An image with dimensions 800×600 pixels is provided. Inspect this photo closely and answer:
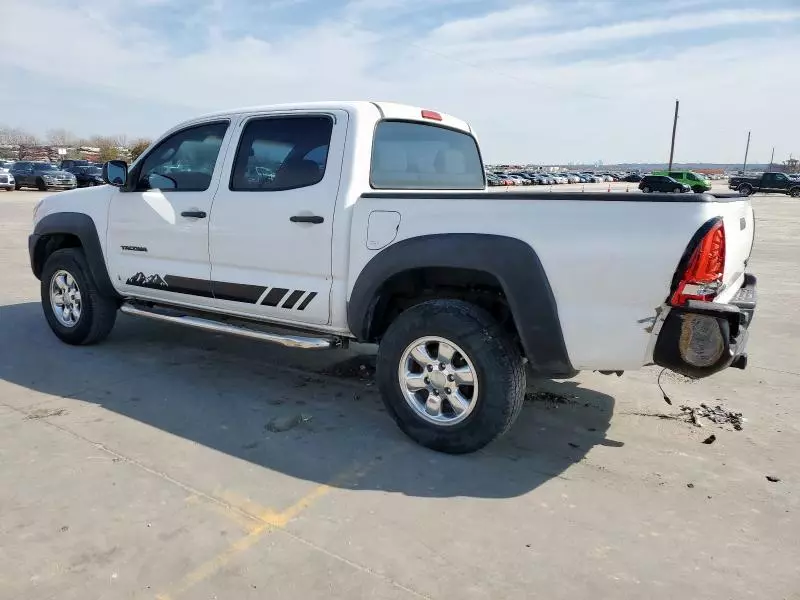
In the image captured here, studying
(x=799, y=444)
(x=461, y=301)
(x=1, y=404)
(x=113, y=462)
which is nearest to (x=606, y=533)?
(x=461, y=301)

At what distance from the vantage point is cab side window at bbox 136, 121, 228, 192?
455 cm

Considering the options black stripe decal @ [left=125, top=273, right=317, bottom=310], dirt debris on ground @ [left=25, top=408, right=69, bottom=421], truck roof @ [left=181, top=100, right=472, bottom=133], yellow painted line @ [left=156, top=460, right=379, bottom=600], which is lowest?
dirt debris on ground @ [left=25, top=408, right=69, bottom=421]

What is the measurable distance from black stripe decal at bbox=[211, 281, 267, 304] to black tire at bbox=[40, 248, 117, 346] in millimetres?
1517

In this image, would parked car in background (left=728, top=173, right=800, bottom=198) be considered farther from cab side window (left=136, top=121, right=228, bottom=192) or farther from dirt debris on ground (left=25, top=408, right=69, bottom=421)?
dirt debris on ground (left=25, top=408, right=69, bottom=421)

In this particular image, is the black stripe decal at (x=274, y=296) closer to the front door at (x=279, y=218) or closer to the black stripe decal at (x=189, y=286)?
the front door at (x=279, y=218)

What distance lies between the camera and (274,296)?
4.15 m

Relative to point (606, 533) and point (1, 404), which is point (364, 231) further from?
point (1, 404)

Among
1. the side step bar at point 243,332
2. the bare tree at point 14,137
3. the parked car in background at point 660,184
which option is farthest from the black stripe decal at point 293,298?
the bare tree at point 14,137

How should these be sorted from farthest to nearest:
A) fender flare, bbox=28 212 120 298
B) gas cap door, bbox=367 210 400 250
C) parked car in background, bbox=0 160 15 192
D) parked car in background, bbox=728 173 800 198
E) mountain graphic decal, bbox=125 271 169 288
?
parked car in background, bbox=728 173 800 198 → parked car in background, bbox=0 160 15 192 → fender flare, bbox=28 212 120 298 → mountain graphic decal, bbox=125 271 169 288 → gas cap door, bbox=367 210 400 250

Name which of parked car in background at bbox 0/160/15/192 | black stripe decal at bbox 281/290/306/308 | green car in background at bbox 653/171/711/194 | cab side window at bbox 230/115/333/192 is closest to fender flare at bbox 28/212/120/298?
cab side window at bbox 230/115/333/192

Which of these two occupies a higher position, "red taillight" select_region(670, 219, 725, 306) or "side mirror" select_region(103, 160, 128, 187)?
"side mirror" select_region(103, 160, 128, 187)

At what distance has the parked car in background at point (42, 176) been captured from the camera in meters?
31.5

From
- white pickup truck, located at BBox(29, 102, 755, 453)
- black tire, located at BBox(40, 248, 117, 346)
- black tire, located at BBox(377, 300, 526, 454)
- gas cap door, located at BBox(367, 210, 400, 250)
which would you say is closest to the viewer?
Answer: white pickup truck, located at BBox(29, 102, 755, 453)

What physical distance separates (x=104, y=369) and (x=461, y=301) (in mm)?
3040
